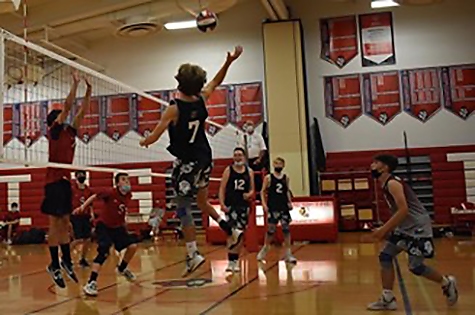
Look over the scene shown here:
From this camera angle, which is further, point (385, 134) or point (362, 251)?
point (385, 134)

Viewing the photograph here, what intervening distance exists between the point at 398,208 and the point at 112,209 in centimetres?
324

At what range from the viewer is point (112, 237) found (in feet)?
20.8

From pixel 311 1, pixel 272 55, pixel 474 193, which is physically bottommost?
pixel 474 193

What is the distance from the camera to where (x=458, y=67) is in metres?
13.5

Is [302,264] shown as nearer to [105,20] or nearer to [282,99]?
[282,99]

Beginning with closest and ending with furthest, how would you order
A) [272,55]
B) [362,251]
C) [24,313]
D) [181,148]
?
[181,148]
[24,313]
[362,251]
[272,55]

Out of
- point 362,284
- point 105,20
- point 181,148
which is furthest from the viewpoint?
point 105,20

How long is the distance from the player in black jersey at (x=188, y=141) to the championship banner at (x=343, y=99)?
9959mm

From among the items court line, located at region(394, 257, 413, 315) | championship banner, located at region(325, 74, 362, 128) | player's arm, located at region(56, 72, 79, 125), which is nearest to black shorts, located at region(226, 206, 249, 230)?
court line, located at region(394, 257, 413, 315)

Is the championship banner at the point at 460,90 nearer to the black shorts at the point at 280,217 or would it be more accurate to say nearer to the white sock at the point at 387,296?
the black shorts at the point at 280,217

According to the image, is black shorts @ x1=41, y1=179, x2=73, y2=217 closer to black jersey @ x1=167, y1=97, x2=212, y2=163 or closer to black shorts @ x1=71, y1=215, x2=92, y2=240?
black jersey @ x1=167, y1=97, x2=212, y2=163

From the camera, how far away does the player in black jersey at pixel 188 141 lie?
409 centimetres

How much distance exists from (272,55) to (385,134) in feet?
10.7

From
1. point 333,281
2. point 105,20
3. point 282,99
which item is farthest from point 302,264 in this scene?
point 105,20
